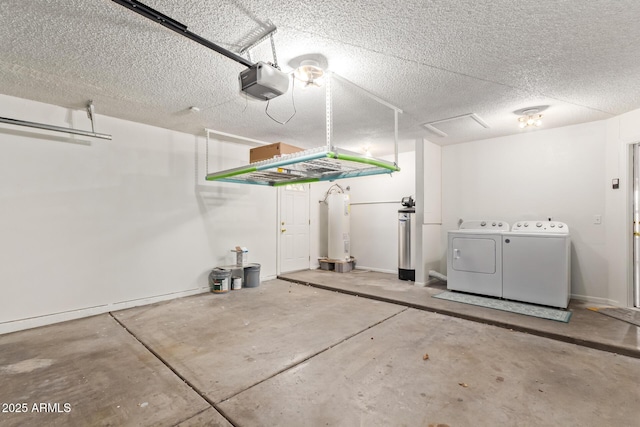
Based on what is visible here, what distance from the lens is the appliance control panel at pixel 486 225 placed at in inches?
186

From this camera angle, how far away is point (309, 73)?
274 cm

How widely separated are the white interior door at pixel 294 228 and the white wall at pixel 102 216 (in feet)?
3.93

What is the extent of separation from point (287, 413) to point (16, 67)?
12.7 feet

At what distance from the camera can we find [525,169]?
4703mm

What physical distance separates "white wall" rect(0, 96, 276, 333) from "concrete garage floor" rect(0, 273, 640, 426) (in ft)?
1.66

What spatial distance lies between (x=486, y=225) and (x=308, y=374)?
4.15 metres

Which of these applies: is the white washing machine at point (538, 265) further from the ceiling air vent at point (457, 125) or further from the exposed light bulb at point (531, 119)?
the ceiling air vent at point (457, 125)

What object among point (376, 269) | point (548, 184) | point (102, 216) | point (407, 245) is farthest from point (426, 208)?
point (102, 216)

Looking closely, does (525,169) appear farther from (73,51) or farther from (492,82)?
(73,51)

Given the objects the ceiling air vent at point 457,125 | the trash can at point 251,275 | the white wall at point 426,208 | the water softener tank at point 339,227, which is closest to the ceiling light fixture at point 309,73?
the ceiling air vent at point 457,125

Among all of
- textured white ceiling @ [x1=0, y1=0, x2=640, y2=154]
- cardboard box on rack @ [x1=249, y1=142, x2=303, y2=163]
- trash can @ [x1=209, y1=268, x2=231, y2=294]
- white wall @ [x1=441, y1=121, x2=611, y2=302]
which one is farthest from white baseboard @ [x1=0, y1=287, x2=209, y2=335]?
white wall @ [x1=441, y1=121, x2=611, y2=302]

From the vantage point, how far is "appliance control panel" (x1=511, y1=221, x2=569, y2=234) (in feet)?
13.7

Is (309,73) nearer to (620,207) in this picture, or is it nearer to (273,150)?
(273,150)

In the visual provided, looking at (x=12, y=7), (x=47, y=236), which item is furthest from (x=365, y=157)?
(x=47, y=236)
